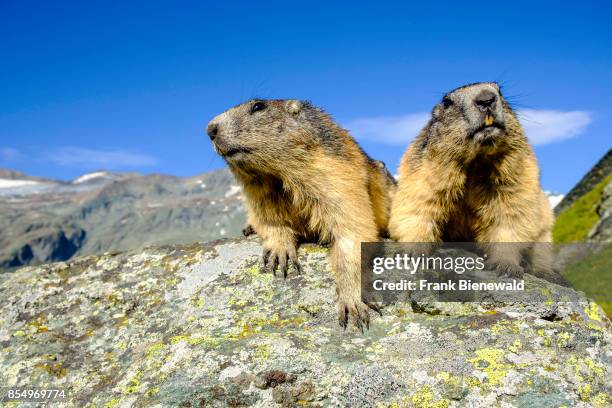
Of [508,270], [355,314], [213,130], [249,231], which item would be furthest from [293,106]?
[508,270]

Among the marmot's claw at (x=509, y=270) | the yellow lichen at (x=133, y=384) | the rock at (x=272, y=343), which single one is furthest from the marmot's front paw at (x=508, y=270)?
the yellow lichen at (x=133, y=384)

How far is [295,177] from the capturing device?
8.23 metres

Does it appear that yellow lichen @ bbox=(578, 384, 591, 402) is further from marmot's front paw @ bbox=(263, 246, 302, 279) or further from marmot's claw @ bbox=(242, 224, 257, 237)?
marmot's claw @ bbox=(242, 224, 257, 237)

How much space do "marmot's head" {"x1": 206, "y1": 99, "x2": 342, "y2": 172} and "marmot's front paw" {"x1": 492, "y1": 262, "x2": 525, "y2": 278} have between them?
313 centimetres

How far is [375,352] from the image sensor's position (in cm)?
586

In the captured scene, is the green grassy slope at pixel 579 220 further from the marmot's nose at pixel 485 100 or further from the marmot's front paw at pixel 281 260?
the marmot's front paw at pixel 281 260

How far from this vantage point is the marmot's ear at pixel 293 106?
895cm

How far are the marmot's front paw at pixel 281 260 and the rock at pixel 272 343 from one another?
18 centimetres

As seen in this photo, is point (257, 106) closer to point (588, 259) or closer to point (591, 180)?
point (588, 259)

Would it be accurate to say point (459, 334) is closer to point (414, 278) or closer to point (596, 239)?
point (414, 278)

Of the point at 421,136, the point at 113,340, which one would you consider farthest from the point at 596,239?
the point at 113,340

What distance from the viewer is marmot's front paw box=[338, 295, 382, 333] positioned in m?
6.45

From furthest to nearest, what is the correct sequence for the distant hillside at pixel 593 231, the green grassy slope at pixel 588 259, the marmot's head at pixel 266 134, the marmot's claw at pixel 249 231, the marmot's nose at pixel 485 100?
the distant hillside at pixel 593 231, the green grassy slope at pixel 588 259, the marmot's claw at pixel 249 231, the marmot's head at pixel 266 134, the marmot's nose at pixel 485 100

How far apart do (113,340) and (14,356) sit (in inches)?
52.6
